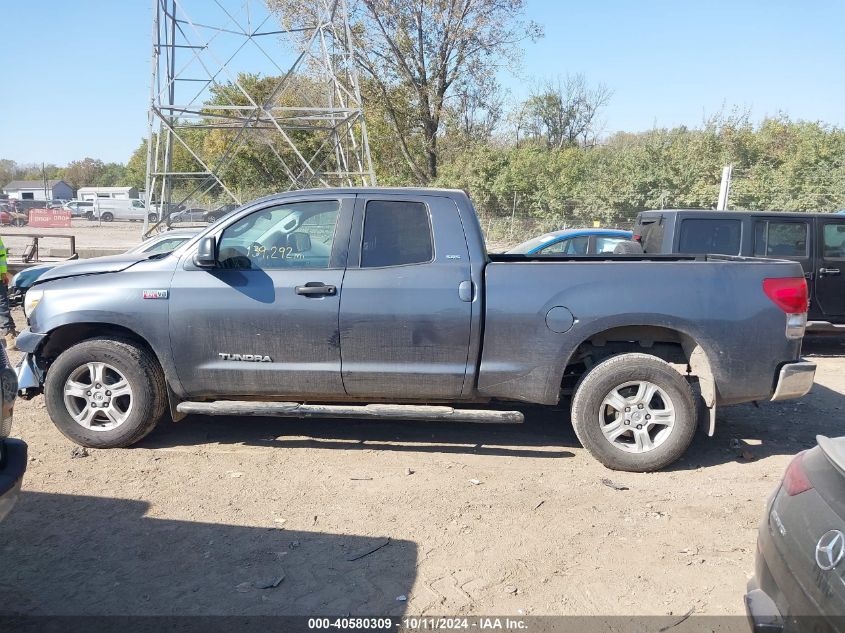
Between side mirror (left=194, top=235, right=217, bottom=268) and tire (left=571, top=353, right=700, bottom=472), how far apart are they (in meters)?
2.82

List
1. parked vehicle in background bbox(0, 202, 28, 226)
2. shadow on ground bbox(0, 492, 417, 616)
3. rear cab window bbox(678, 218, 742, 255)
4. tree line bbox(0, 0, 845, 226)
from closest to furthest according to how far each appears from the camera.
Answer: shadow on ground bbox(0, 492, 417, 616)
rear cab window bbox(678, 218, 742, 255)
tree line bbox(0, 0, 845, 226)
parked vehicle in background bbox(0, 202, 28, 226)

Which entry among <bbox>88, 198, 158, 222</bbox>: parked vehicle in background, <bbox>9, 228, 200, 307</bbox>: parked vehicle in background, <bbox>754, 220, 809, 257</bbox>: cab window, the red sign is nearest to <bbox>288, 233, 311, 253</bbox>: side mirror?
<bbox>9, 228, 200, 307</bbox>: parked vehicle in background

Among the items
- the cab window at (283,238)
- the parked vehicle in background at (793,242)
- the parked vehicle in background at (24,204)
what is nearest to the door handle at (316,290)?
the cab window at (283,238)

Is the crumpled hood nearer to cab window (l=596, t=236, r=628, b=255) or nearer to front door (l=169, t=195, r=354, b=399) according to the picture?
front door (l=169, t=195, r=354, b=399)

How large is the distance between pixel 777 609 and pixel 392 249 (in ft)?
10.9

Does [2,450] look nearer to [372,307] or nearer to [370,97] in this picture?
[372,307]

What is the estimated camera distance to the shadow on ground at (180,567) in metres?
3.18

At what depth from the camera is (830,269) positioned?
29.0 feet

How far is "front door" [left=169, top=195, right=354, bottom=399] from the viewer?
4789 millimetres

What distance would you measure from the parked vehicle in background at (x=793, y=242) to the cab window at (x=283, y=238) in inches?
207

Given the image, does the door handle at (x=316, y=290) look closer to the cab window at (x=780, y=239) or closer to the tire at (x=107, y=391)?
the tire at (x=107, y=391)

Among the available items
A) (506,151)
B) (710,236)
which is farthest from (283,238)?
(506,151)

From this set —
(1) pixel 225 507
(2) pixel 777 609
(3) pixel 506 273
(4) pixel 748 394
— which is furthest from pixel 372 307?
(2) pixel 777 609

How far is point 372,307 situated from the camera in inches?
186
